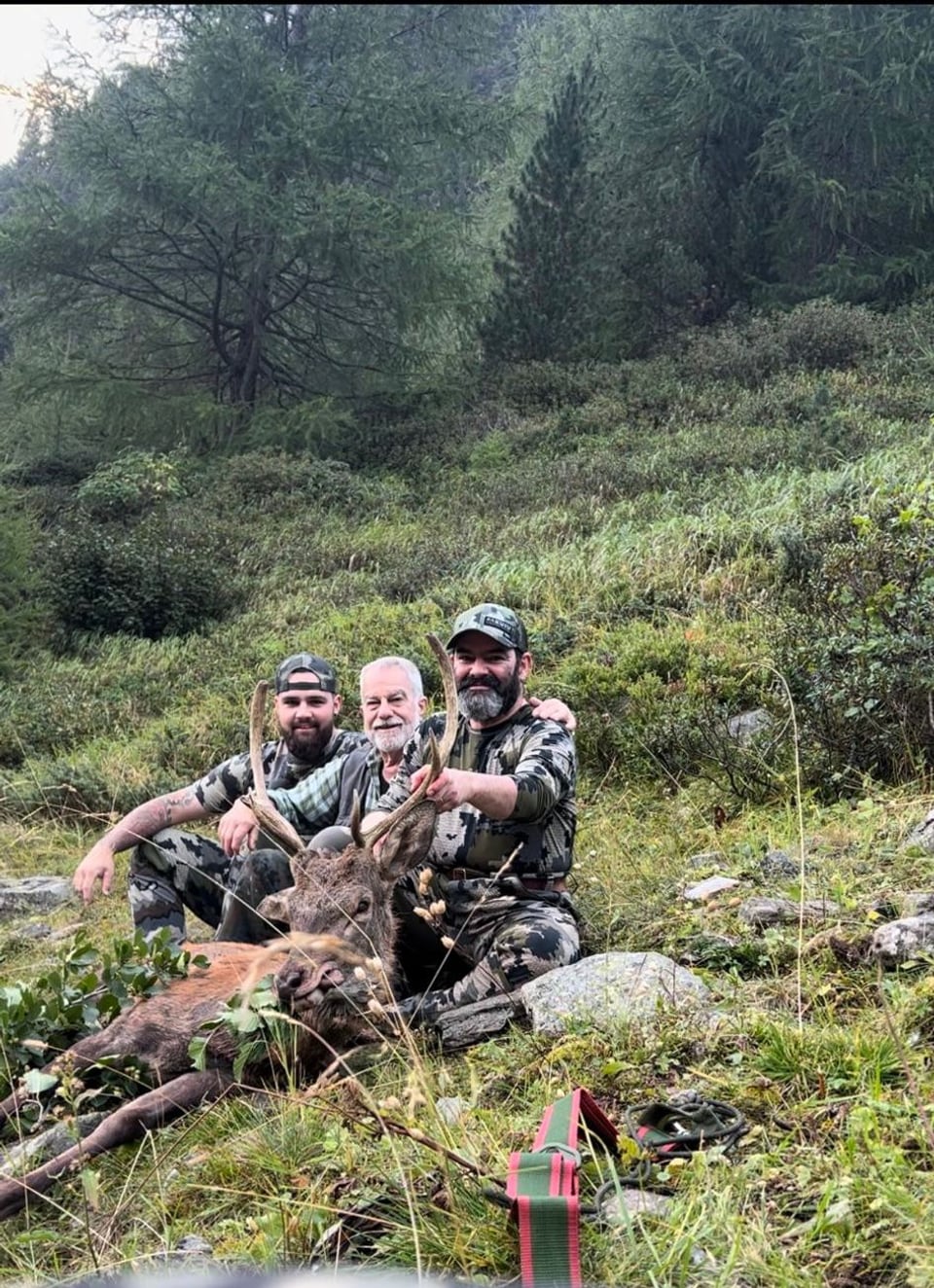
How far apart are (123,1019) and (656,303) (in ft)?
80.0

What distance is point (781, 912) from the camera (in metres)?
4.50

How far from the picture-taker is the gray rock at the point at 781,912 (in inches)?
172

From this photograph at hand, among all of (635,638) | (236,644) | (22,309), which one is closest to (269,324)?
(22,309)

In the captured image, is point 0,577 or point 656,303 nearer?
point 0,577

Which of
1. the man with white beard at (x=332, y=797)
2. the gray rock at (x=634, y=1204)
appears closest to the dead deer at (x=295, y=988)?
the man with white beard at (x=332, y=797)

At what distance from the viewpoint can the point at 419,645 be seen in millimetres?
11367

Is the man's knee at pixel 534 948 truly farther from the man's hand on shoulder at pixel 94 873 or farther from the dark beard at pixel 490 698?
the man's hand on shoulder at pixel 94 873

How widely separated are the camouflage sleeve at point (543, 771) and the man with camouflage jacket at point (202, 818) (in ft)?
4.37

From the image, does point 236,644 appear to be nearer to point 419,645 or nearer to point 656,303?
point 419,645

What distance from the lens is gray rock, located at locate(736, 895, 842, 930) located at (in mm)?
4379

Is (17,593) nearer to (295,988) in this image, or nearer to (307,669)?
(307,669)

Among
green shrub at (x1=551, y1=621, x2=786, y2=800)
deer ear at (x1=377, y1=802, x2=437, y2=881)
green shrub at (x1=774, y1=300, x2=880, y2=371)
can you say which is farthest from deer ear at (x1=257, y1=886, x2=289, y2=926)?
green shrub at (x1=774, y1=300, x2=880, y2=371)

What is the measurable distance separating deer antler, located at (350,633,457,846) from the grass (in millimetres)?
789

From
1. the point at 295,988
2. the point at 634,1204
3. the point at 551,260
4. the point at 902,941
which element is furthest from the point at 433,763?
the point at 551,260
